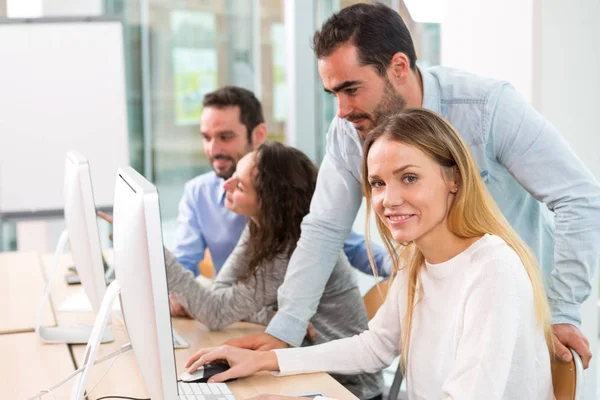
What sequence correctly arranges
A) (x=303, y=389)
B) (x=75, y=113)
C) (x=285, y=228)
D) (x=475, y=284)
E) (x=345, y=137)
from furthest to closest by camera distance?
(x=75, y=113) < (x=285, y=228) < (x=345, y=137) < (x=303, y=389) < (x=475, y=284)

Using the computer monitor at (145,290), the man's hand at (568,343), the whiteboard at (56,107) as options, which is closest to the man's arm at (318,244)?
the man's hand at (568,343)

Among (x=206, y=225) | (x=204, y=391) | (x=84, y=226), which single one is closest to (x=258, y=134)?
(x=206, y=225)

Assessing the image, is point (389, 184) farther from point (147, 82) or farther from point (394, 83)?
point (147, 82)

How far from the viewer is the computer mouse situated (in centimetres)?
173

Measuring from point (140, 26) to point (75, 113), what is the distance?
1.19 metres

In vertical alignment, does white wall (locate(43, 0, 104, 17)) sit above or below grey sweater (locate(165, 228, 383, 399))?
above

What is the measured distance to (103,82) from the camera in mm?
3975

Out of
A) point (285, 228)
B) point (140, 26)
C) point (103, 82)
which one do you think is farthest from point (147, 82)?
point (285, 228)

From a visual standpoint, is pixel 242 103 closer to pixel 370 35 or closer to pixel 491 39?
pixel 491 39

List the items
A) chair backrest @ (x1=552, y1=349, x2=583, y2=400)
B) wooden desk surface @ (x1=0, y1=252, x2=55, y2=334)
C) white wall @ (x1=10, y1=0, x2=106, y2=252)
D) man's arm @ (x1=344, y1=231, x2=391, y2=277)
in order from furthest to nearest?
white wall @ (x1=10, y1=0, x2=106, y2=252) < man's arm @ (x1=344, y1=231, x2=391, y2=277) < wooden desk surface @ (x1=0, y1=252, x2=55, y2=334) < chair backrest @ (x1=552, y1=349, x2=583, y2=400)

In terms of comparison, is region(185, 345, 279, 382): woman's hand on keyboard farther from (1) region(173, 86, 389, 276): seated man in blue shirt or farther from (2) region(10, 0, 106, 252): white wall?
(2) region(10, 0, 106, 252): white wall

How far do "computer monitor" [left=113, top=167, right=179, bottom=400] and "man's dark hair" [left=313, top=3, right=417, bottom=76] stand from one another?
82cm

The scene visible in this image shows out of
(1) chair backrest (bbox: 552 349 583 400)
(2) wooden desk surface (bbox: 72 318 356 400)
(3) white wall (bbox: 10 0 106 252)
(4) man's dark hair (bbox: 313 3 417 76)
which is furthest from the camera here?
(3) white wall (bbox: 10 0 106 252)

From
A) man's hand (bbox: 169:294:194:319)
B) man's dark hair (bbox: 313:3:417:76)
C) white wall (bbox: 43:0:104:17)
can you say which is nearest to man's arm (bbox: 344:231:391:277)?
man's hand (bbox: 169:294:194:319)
